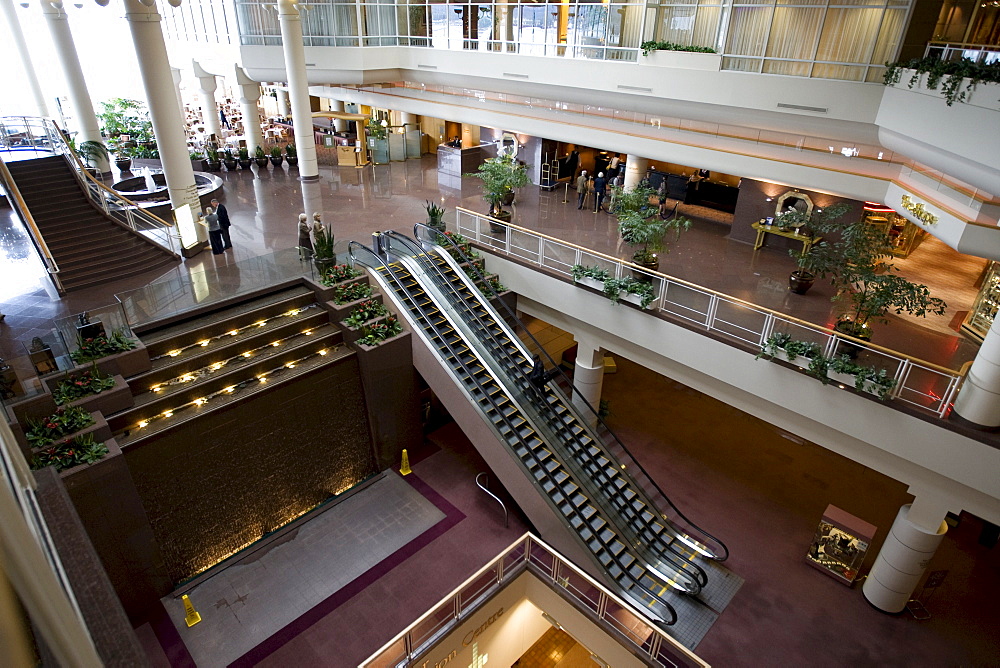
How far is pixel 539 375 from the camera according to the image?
11.7 m

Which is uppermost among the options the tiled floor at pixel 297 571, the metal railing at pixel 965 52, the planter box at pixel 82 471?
the metal railing at pixel 965 52

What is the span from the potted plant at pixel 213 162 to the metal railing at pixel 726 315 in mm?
12894

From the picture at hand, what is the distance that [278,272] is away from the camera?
491 inches

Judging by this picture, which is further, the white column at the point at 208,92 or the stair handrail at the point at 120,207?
the white column at the point at 208,92

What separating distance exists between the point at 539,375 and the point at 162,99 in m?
10.3

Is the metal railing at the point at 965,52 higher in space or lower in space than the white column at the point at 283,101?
higher

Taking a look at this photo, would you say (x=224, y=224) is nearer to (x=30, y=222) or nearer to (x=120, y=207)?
(x=120, y=207)

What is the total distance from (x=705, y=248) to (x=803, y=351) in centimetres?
622

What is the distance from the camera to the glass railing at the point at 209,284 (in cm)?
1059

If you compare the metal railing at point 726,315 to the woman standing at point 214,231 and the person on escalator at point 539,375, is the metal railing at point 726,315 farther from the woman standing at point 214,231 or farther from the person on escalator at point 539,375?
the woman standing at point 214,231

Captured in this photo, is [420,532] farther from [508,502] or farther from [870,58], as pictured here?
[870,58]

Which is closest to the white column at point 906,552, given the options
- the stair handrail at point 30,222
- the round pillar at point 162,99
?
the round pillar at point 162,99

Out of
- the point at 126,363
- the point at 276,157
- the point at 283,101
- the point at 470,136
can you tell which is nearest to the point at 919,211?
the point at 126,363

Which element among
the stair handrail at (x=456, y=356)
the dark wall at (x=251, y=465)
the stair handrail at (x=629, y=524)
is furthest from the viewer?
the stair handrail at (x=629, y=524)
